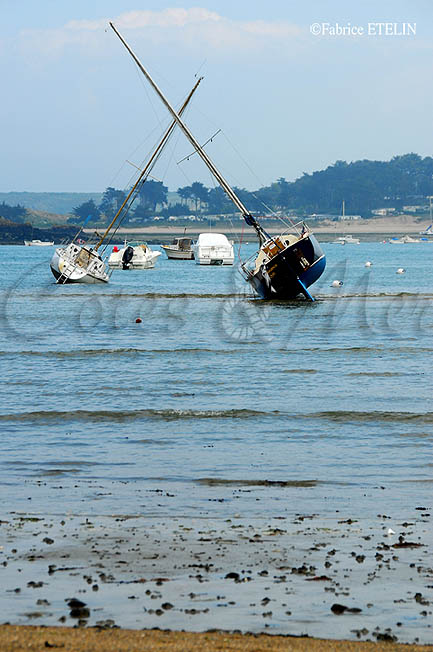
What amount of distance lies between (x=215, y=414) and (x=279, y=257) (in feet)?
110

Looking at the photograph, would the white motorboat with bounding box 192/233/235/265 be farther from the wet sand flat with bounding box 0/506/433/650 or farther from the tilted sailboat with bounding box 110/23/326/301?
the wet sand flat with bounding box 0/506/433/650

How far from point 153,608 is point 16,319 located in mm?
46497

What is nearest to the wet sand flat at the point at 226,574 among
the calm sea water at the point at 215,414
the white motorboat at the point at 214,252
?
the calm sea water at the point at 215,414

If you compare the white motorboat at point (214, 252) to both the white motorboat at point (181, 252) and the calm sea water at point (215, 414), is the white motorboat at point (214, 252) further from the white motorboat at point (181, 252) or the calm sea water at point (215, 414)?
the calm sea water at point (215, 414)

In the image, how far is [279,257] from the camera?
5509cm

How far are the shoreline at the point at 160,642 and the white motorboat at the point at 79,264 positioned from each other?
7028 centimetres

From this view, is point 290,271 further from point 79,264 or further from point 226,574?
point 226,574

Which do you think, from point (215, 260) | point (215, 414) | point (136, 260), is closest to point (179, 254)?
point (215, 260)

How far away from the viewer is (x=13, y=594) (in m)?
9.46

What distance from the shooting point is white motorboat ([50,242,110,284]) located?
78562 millimetres

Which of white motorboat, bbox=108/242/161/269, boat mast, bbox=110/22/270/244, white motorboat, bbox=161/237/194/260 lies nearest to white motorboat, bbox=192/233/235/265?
white motorboat, bbox=108/242/161/269

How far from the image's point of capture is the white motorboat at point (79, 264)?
3093 inches

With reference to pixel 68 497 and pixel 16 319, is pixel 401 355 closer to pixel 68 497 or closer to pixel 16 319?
pixel 68 497

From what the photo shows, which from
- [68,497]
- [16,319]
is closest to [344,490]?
[68,497]
